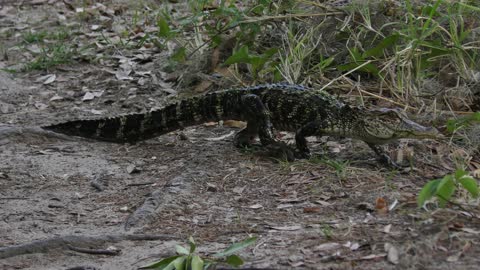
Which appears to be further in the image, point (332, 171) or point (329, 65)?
point (329, 65)

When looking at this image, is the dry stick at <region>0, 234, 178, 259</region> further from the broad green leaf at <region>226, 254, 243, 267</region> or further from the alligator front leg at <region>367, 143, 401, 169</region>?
the alligator front leg at <region>367, 143, 401, 169</region>

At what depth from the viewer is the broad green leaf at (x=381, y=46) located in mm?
5859

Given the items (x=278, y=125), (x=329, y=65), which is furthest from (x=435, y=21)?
(x=278, y=125)

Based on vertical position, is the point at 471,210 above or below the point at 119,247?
above

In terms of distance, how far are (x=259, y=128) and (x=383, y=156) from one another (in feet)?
3.20

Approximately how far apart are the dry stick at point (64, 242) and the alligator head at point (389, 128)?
1754mm

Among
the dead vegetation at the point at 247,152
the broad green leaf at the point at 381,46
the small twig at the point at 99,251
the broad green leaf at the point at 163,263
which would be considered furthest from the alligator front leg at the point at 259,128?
the broad green leaf at the point at 163,263

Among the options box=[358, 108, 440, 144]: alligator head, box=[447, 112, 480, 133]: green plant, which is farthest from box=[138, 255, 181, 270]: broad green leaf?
box=[447, 112, 480, 133]: green plant

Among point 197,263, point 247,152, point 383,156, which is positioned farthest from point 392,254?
point 247,152

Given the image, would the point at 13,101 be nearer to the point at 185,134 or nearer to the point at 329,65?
the point at 185,134

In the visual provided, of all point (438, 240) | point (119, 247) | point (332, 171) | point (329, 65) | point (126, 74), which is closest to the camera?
point (438, 240)

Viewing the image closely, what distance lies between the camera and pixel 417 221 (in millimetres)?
3705

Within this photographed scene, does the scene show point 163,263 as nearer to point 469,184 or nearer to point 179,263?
point 179,263

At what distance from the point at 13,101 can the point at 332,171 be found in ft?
11.8
